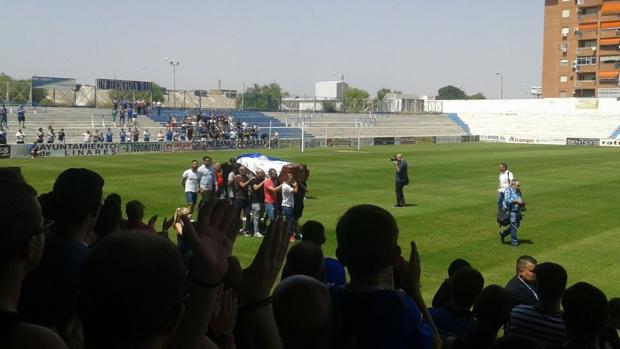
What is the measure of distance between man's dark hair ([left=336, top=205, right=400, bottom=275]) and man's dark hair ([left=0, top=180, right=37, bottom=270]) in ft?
5.06

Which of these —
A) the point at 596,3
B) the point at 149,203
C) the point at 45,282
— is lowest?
the point at 149,203

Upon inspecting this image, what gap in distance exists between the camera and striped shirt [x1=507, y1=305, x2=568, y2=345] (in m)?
4.95

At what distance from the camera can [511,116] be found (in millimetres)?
87375

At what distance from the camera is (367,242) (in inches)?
139

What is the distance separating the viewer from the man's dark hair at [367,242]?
350 centimetres

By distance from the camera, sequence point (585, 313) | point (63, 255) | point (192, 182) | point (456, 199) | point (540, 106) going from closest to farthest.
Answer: point (63, 255)
point (585, 313)
point (192, 182)
point (456, 199)
point (540, 106)

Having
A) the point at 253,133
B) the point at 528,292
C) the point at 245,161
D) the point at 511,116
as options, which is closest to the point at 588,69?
the point at 511,116

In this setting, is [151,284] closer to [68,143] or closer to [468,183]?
[468,183]

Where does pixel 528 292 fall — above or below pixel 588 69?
below

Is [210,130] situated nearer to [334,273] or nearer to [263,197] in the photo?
[263,197]

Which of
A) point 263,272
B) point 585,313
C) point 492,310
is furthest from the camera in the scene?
point 492,310

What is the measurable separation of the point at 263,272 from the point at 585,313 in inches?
100

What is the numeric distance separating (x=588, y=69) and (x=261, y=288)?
11237 centimetres

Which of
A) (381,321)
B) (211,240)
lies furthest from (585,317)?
(211,240)
